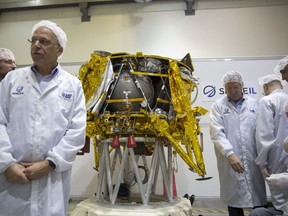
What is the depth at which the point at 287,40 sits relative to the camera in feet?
13.5

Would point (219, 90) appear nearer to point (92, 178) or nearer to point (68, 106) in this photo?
point (92, 178)

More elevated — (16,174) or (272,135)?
(272,135)

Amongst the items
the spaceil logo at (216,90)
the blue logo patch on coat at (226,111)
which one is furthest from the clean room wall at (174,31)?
the blue logo patch on coat at (226,111)

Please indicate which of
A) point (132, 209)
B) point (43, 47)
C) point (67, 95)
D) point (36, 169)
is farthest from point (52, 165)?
point (132, 209)

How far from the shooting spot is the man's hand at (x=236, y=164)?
2.25 meters

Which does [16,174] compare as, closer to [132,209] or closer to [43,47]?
[43,47]

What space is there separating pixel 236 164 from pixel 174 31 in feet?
8.57

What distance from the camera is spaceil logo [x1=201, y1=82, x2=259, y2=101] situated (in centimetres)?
362

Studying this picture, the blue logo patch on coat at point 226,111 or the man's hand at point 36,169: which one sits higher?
the blue logo patch on coat at point 226,111

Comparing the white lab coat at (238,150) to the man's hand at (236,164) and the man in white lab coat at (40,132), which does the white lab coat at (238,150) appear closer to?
the man's hand at (236,164)

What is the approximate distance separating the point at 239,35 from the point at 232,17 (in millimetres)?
313

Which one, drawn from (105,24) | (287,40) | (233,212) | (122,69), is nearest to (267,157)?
(233,212)

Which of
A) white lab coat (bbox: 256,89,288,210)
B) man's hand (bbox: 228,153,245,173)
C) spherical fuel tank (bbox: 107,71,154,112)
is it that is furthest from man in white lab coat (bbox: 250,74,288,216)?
spherical fuel tank (bbox: 107,71,154,112)

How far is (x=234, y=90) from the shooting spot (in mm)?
2549
